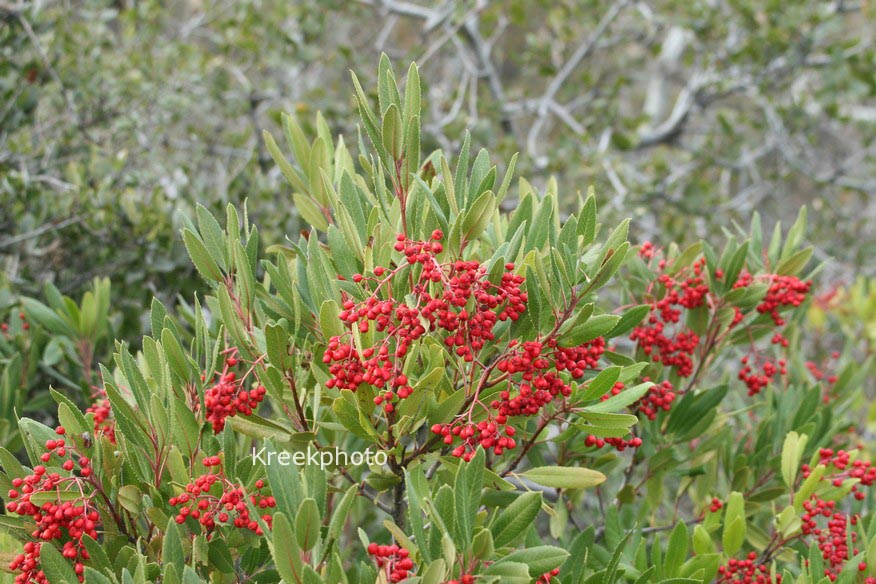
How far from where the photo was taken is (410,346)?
4.89ft

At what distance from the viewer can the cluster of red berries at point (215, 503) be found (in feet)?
4.76

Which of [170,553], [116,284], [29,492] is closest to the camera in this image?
[170,553]

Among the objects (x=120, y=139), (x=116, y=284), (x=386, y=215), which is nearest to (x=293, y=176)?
(x=386, y=215)

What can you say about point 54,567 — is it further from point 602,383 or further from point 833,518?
point 833,518

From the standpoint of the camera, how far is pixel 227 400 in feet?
5.08

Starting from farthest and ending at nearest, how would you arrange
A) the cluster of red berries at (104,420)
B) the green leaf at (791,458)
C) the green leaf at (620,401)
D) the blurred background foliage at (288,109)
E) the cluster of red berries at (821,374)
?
1. the blurred background foliage at (288,109)
2. the cluster of red berries at (821,374)
3. the green leaf at (791,458)
4. the cluster of red berries at (104,420)
5. the green leaf at (620,401)

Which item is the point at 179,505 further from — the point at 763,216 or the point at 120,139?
the point at 763,216

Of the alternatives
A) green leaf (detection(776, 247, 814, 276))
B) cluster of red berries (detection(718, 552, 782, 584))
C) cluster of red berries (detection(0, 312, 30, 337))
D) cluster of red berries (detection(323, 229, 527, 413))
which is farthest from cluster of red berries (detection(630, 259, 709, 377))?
cluster of red berries (detection(0, 312, 30, 337))

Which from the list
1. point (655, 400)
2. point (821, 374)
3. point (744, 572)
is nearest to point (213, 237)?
point (655, 400)

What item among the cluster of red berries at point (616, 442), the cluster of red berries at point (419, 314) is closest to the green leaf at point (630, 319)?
the cluster of red berries at point (616, 442)

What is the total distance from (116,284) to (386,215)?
6.47ft

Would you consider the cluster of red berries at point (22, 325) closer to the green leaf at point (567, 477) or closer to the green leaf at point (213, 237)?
the green leaf at point (213, 237)

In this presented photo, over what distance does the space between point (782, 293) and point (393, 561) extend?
1.34m

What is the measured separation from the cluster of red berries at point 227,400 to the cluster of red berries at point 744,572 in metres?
1.17
